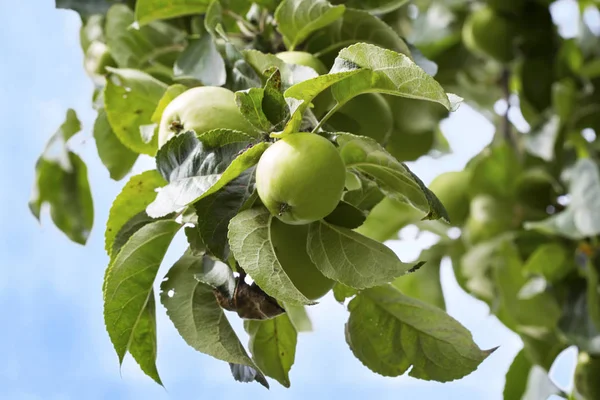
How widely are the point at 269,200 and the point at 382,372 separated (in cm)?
Result: 27

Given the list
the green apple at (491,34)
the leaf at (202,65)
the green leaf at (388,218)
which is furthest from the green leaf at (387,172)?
the green apple at (491,34)

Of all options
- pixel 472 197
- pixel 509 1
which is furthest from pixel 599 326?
pixel 509 1

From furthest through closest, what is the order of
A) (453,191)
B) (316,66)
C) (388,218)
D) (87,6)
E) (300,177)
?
(453,191) < (388,218) < (87,6) < (316,66) < (300,177)

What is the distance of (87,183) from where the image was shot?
1087mm

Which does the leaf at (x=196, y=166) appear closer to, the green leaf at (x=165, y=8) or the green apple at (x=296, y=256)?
the green apple at (x=296, y=256)

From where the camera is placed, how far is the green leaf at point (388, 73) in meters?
0.50

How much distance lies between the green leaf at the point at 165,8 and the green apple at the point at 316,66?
158 mm

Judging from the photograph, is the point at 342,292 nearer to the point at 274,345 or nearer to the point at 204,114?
the point at 274,345

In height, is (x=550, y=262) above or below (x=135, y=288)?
below

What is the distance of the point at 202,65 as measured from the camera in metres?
0.72

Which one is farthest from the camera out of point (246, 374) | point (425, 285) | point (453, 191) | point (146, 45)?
point (453, 191)

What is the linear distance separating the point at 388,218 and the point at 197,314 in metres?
0.60

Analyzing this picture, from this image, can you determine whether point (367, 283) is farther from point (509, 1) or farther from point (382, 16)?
point (509, 1)

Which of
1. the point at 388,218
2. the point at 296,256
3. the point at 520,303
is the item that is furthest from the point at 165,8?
the point at 520,303
